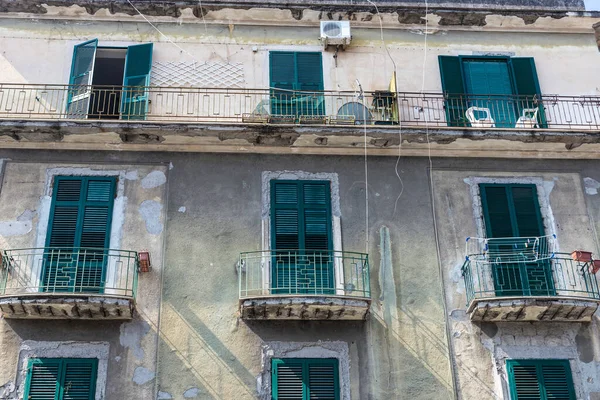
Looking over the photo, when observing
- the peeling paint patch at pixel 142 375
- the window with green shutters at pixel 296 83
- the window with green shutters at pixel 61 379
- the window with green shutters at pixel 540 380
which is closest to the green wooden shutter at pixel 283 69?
the window with green shutters at pixel 296 83

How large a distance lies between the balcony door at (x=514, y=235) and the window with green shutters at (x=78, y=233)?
6764 millimetres

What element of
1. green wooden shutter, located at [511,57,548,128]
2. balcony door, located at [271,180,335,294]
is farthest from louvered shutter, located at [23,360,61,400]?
green wooden shutter, located at [511,57,548,128]

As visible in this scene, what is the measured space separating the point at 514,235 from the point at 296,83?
5.09 metres

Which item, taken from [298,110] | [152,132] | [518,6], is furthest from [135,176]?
[518,6]

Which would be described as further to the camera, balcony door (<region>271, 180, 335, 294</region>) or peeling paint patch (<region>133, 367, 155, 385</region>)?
balcony door (<region>271, 180, 335, 294</region>)

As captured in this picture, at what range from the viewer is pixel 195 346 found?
13625mm

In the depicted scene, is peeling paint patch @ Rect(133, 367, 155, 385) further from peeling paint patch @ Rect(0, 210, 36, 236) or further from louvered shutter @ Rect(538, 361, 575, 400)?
louvered shutter @ Rect(538, 361, 575, 400)

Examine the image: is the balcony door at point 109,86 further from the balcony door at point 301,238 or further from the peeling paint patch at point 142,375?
the peeling paint patch at point 142,375

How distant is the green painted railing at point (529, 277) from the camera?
558 inches

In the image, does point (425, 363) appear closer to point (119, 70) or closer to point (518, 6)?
point (518, 6)

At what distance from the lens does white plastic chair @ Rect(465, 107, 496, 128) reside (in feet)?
51.5

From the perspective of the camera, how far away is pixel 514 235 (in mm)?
14781

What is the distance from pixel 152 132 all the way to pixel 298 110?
2.82 metres

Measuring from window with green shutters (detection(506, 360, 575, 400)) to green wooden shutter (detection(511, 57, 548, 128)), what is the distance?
4.84m
